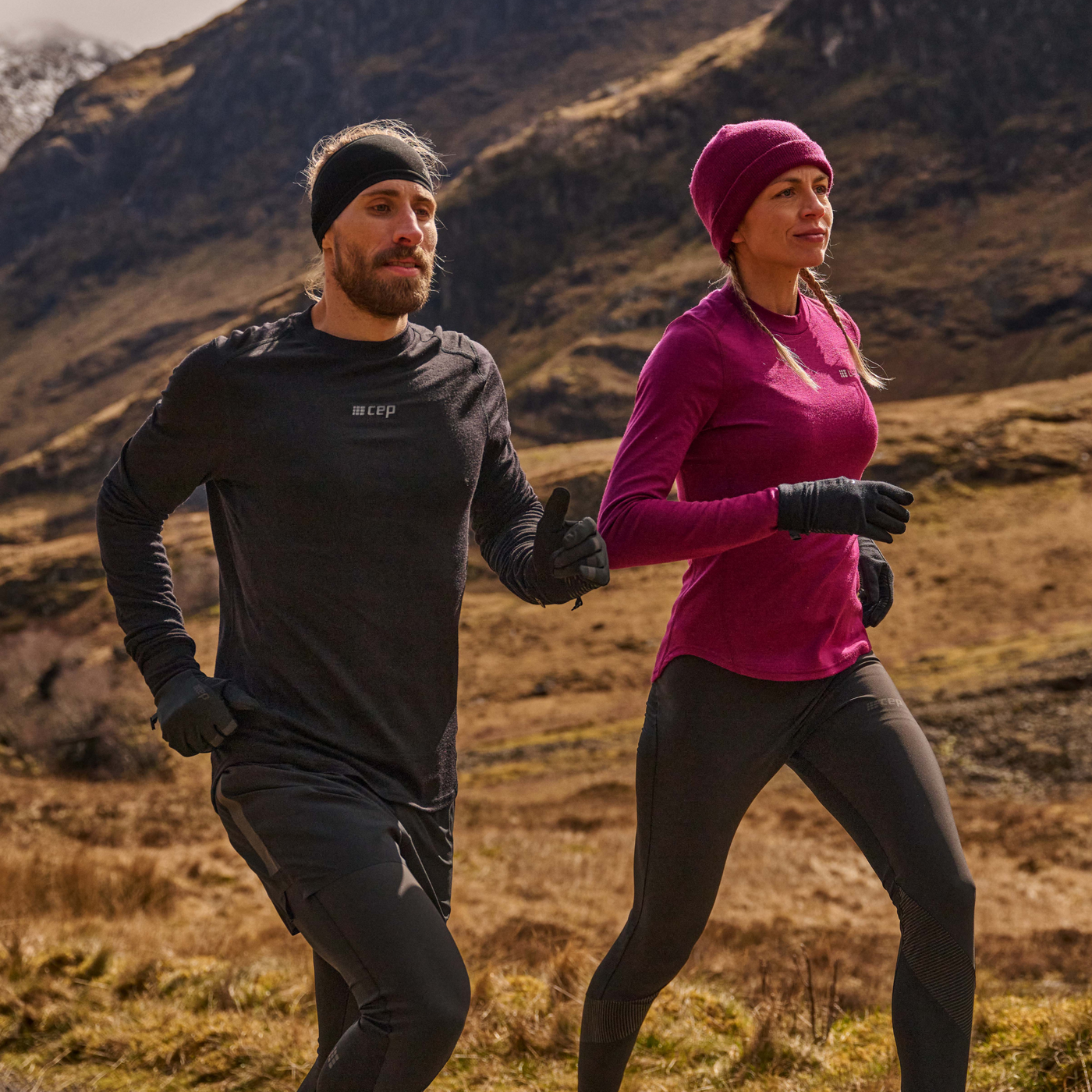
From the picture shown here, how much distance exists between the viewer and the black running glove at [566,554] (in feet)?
9.06

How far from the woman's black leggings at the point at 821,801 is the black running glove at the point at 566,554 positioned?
0.42 metres

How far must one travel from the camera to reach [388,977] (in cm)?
248

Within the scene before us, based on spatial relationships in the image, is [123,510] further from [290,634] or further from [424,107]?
[424,107]

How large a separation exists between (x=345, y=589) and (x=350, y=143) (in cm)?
112

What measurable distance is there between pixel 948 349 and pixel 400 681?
7537 cm

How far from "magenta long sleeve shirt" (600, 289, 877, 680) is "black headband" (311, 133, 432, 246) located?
2.54 ft

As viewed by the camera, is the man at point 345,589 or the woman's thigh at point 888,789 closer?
the man at point 345,589

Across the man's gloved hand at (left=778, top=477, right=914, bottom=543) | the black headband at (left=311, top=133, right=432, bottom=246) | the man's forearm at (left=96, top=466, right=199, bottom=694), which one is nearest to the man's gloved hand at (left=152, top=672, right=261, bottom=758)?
the man's forearm at (left=96, top=466, right=199, bottom=694)

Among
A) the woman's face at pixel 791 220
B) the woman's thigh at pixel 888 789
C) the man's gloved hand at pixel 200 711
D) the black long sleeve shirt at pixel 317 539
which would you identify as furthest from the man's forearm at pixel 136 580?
the woman's face at pixel 791 220

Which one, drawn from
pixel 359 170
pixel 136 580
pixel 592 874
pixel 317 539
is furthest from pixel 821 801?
pixel 592 874

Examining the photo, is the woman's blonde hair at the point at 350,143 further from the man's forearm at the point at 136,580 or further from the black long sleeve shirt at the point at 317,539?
the man's forearm at the point at 136,580

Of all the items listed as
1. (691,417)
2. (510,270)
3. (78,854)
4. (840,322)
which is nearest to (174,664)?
(691,417)

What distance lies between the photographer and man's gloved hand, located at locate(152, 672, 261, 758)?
265 cm

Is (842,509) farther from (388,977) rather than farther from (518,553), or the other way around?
(388,977)
